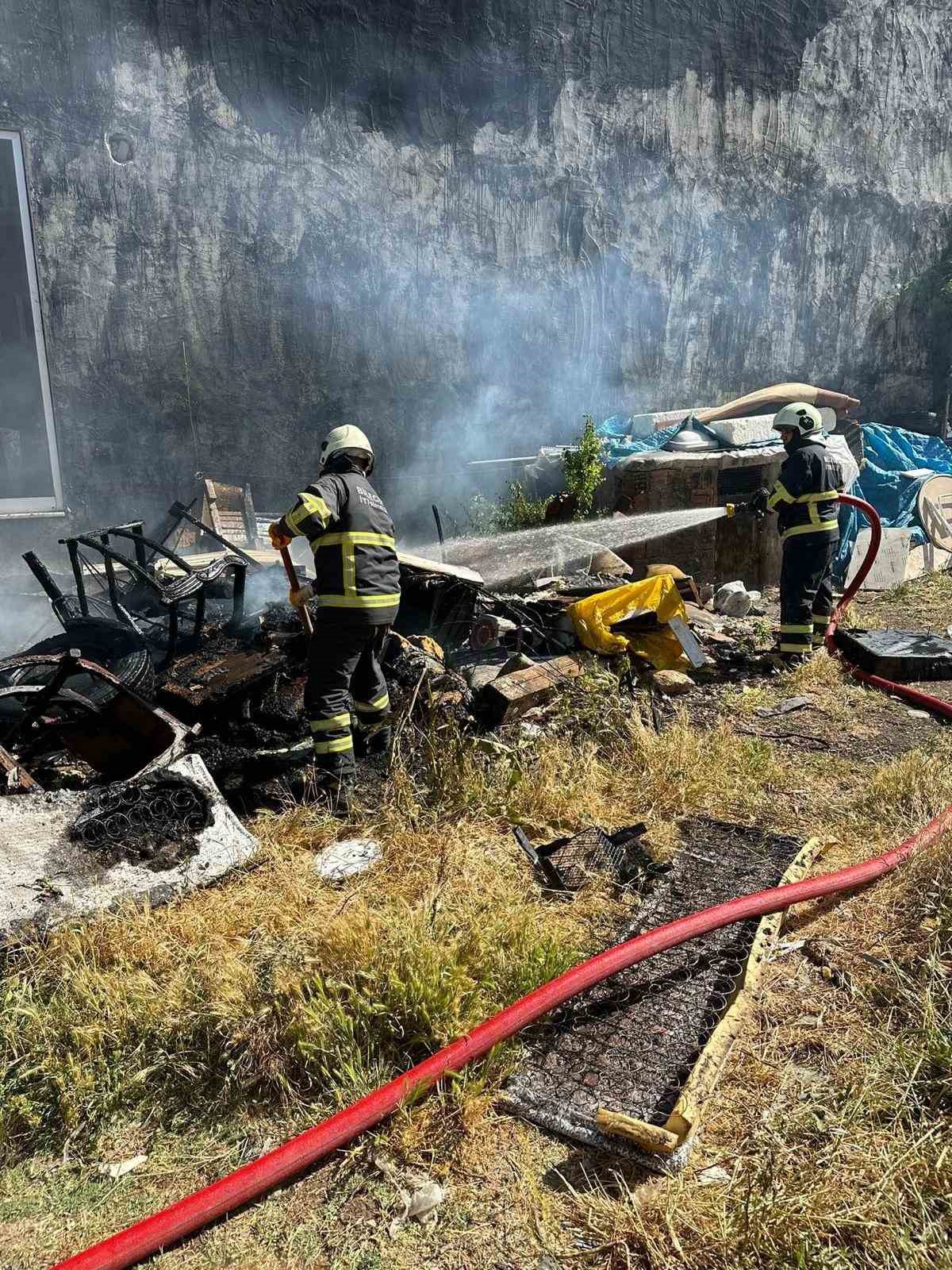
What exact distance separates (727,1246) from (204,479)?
10152 mm

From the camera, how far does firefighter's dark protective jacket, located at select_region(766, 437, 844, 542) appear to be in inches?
265

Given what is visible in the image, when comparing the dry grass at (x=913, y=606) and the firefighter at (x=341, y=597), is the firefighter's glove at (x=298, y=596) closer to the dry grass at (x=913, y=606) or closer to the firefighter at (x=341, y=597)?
the firefighter at (x=341, y=597)

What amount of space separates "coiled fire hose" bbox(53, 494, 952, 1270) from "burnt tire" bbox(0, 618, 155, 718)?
287 centimetres

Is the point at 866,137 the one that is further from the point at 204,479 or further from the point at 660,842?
the point at 660,842

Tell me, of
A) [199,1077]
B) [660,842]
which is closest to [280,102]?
[660,842]

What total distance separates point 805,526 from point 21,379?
867 centimetres

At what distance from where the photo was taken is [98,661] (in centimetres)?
540

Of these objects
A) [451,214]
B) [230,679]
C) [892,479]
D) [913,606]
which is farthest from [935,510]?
[230,679]

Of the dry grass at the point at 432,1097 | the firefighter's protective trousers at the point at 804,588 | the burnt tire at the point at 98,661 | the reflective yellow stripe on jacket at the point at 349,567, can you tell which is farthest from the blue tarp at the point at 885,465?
the dry grass at the point at 432,1097

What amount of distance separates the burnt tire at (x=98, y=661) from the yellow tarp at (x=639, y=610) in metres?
3.07

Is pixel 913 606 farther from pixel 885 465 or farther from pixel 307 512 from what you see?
pixel 307 512

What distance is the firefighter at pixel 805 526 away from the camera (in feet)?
22.1

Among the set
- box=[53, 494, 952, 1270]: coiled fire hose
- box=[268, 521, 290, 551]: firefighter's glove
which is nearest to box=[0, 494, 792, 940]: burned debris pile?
box=[268, 521, 290, 551]: firefighter's glove

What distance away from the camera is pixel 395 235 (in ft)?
38.1
